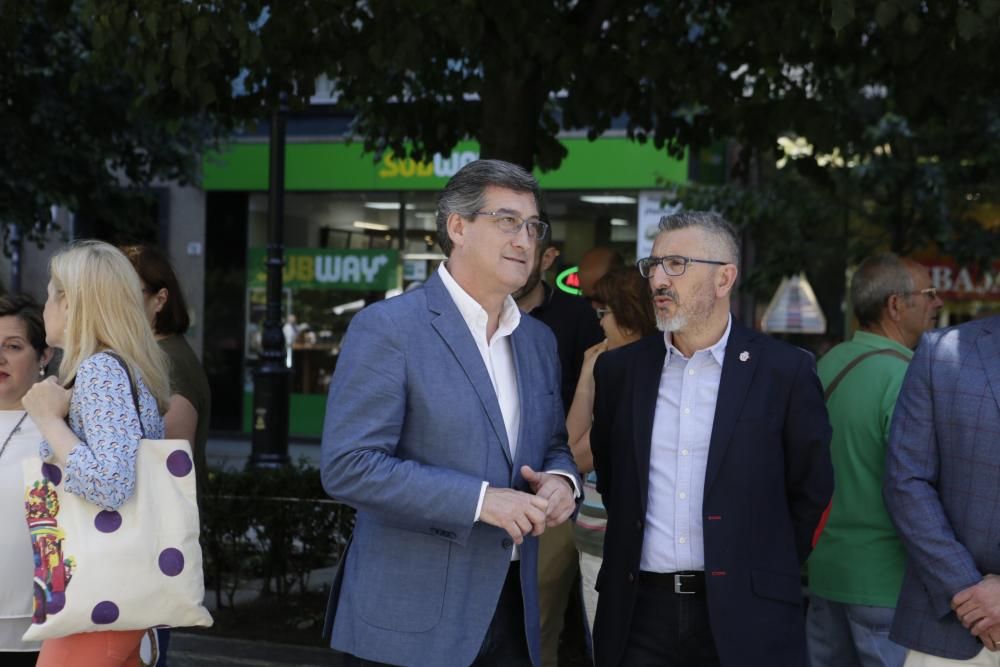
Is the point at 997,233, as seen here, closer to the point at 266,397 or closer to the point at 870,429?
the point at 266,397

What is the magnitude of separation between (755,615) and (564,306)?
8.61 ft

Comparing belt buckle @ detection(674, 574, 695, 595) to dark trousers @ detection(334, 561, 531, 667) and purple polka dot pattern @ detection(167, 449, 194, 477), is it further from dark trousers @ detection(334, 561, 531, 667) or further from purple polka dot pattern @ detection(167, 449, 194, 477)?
purple polka dot pattern @ detection(167, 449, 194, 477)

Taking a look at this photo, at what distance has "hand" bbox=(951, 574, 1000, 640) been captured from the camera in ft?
12.4

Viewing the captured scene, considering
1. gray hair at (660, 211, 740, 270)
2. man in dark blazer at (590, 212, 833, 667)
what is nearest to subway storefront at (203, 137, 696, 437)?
gray hair at (660, 211, 740, 270)

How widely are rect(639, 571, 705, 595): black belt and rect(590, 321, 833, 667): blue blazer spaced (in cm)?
7

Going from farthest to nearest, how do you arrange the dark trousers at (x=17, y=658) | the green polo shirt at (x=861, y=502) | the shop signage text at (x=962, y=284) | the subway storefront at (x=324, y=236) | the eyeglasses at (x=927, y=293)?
the subway storefront at (x=324, y=236) → the shop signage text at (x=962, y=284) → the eyeglasses at (x=927, y=293) → the green polo shirt at (x=861, y=502) → the dark trousers at (x=17, y=658)

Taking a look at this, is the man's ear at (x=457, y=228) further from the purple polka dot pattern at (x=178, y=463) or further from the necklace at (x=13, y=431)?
the necklace at (x=13, y=431)

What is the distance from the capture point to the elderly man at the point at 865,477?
186 inches

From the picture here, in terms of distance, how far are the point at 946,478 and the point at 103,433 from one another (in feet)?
7.96

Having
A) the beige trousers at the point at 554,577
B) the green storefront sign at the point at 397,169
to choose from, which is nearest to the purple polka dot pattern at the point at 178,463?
the beige trousers at the point at 554,577

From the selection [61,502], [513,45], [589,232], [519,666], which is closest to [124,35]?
[513,45]

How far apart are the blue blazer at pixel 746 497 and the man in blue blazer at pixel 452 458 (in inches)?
11.9

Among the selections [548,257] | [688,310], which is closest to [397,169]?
[548,257]

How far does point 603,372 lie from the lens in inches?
162
